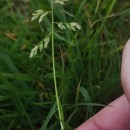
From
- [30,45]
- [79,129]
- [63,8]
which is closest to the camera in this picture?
[79,129]

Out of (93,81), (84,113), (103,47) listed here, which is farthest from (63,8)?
(84,113)

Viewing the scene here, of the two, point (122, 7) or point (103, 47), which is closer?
point (103, 47)

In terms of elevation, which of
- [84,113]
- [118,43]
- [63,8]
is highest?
[63,8]

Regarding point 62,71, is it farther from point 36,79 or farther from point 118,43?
point 118,43

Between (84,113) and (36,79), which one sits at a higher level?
(36,79)

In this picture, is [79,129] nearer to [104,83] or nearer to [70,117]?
[70,117]

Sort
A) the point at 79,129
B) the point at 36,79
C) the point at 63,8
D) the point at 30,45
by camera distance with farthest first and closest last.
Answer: the point at 63,8 → the point at 30,45 → the point at 36,79 → the point at 79,129

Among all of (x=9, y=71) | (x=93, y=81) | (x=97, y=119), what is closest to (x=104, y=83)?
(x=93, y=81)
